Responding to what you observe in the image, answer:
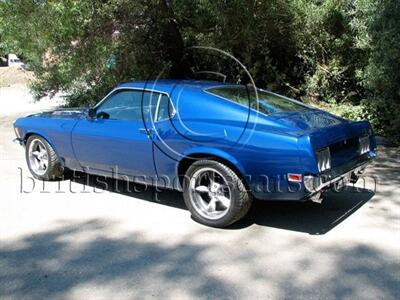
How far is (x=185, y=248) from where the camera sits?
404cm

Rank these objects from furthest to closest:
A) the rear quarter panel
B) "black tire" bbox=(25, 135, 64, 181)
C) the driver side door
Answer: "black tire" bbox=(25, 135, 64, 181) < the rear quarter panel < the driver side door

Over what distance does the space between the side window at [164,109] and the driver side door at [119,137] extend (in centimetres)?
10

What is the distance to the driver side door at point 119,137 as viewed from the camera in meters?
4.91

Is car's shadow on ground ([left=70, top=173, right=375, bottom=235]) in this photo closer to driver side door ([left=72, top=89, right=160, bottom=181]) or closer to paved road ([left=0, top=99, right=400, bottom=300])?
paved road ([left=0, top=99, right=400, bottom=300])

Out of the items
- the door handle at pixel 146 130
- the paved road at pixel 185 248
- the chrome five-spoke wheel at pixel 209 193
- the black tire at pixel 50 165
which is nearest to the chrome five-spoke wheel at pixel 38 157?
the black tire at pixel 50 165

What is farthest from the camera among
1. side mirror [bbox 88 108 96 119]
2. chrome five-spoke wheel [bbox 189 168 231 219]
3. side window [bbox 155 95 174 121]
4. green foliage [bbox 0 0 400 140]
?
green foliage [bbox 0 0 400 140]

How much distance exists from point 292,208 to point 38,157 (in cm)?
354

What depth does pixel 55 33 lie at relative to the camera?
28.4ft

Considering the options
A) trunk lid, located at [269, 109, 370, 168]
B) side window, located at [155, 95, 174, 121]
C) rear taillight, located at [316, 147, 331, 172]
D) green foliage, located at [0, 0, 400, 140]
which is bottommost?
rear taillight, located at [316, 147, 331, 172]

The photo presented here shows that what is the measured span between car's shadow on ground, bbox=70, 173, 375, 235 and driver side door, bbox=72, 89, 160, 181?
0.54 m

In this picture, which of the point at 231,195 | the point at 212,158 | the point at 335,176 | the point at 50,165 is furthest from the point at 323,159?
the point at 50,165

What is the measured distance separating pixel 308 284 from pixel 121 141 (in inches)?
102

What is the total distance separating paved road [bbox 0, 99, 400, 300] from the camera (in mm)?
3326

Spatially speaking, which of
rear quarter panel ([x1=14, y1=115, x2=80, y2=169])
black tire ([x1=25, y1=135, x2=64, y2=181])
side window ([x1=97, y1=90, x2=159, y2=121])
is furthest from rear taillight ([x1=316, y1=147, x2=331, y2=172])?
black tire ([x1=25, y1=135, x2=64, y2=181])
